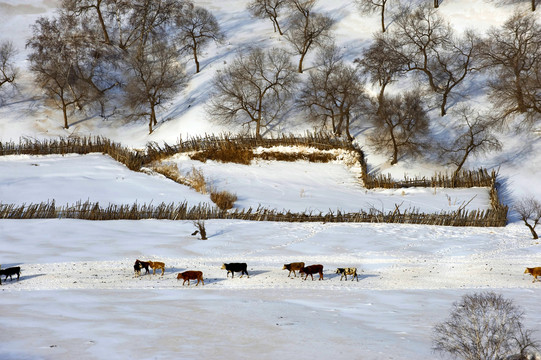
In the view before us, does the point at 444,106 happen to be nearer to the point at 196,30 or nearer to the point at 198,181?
the point at 198,181

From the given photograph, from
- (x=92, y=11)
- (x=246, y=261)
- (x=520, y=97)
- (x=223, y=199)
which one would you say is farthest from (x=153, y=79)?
(x=246, y=261)

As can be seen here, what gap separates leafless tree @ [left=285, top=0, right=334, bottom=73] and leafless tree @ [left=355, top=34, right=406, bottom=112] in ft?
15.2

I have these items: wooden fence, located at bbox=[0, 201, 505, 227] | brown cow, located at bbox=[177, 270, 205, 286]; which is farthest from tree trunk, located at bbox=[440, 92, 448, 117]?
brown cow, located at bbox=[177, 270, 205, 286]

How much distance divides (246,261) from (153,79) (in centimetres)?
2635

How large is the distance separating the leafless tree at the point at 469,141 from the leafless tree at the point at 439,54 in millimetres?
2055

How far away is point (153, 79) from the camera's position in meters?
37.6

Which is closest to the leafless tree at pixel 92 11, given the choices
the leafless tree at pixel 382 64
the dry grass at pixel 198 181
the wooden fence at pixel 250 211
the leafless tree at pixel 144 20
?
the leafless tree at pixel 144 20

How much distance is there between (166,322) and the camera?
27.4 feet

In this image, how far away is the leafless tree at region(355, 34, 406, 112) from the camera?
3400 centimetres

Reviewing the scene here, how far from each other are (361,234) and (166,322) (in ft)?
37.9

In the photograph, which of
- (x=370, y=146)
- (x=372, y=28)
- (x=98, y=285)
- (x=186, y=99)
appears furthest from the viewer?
(x=372, y=28)

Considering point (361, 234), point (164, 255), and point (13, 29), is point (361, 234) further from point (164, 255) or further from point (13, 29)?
point (13, 29)

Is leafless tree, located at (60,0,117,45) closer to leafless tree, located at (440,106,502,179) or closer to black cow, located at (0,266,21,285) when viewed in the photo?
leafless tree, located at (440,106,502,179)

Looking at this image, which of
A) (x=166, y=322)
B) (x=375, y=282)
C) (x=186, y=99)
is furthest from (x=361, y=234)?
(x=186, y=99)
